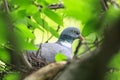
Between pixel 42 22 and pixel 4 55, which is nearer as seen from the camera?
pixel 4 55

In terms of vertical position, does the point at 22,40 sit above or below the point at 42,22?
below

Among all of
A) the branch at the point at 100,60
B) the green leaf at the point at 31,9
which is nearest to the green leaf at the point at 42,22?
the green leaf at the point at 31,9

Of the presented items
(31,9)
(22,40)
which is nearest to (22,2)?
(31,9)

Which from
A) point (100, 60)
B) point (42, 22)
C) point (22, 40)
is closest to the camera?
point (100, 60)

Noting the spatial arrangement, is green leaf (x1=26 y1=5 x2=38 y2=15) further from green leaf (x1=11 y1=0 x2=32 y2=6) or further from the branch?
the branch

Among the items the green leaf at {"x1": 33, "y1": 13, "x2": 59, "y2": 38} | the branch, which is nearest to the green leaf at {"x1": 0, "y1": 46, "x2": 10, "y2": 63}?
the green leaf at {"x1": 33, "y1": 13, "x2": 59, "y2": 38}

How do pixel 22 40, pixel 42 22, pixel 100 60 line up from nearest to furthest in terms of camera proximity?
pixel 100 60 < pixel 22 40 < pixel 42 22

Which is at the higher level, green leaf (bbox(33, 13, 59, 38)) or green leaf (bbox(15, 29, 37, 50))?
green leaf (bbox(33, 13, 59, 38))

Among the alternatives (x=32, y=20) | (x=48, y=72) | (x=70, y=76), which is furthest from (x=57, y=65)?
(x=32, y=20)

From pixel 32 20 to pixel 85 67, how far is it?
78cm

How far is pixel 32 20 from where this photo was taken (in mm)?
1012

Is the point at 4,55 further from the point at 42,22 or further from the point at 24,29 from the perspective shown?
the point at 42,22

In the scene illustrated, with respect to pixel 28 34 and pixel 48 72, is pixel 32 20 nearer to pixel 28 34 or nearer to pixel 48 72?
pixel 28 34

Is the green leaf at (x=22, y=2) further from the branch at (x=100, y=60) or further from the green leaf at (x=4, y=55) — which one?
the branch at (x=100, y=60)
